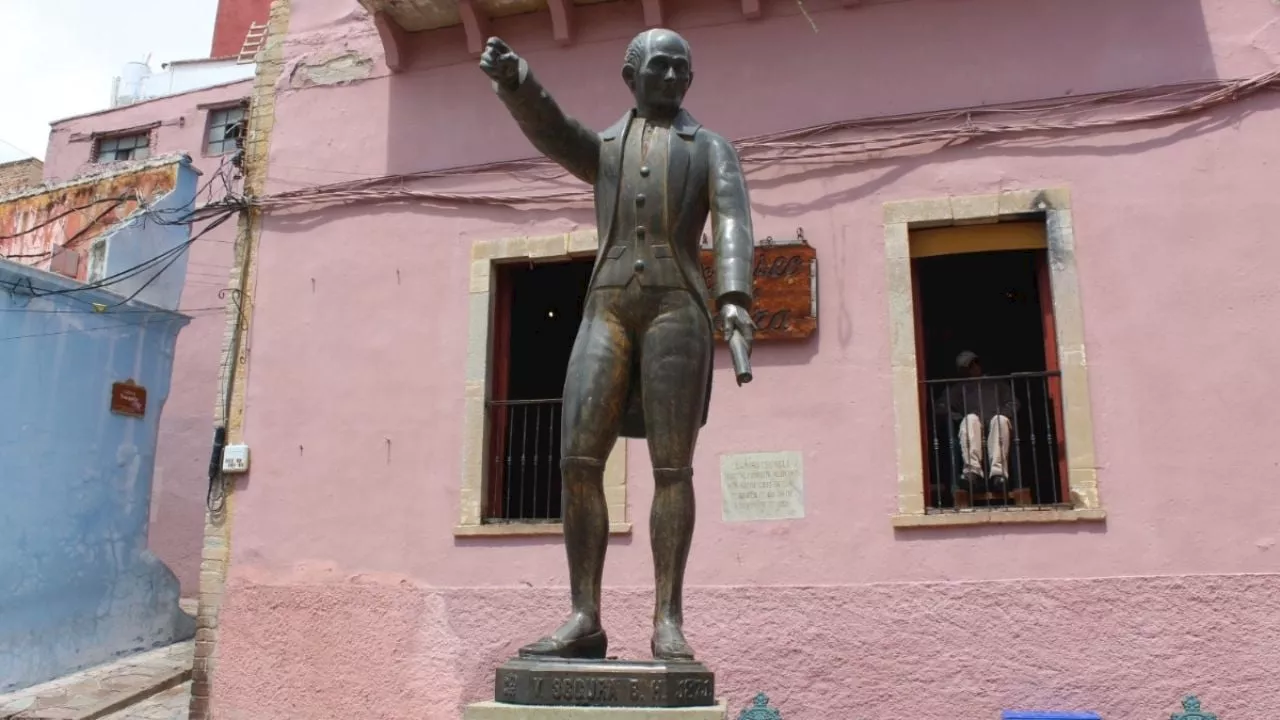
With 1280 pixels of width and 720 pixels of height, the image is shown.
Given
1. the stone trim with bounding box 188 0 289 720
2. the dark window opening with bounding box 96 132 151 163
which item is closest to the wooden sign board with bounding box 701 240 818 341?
the stone trim with bounding box 188 0 289 720

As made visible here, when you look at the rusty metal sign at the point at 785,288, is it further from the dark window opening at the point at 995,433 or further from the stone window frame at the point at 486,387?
the stone window frame at the point at 486,387

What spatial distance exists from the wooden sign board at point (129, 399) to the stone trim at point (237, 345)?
1.75 metres

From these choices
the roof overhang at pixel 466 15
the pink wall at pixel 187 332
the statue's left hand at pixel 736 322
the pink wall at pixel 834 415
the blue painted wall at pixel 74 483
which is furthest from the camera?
the pink wall at pixel 187 332

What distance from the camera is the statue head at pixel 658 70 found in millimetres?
3816

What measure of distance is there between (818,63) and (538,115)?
493 cm

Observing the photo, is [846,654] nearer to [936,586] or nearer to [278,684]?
[936,586]

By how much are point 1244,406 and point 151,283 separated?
937cm

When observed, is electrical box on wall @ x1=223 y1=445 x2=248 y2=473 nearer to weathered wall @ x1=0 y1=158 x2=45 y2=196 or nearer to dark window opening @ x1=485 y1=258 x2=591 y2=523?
dark window opening @ x1=485 y1=258 x2=591 y2=523

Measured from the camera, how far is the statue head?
3816 mm

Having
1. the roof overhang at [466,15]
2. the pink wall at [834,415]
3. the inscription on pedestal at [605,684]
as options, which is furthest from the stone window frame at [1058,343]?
the inscription on pedestal at [605,684]

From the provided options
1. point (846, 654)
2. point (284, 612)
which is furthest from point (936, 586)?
point (284, 612)

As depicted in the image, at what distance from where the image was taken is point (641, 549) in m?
7.49

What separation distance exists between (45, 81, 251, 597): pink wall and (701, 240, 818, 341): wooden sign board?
868cm

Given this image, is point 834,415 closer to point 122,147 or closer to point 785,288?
point 785,288
